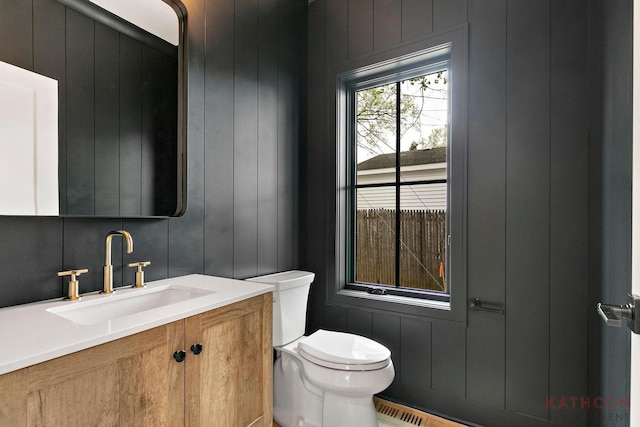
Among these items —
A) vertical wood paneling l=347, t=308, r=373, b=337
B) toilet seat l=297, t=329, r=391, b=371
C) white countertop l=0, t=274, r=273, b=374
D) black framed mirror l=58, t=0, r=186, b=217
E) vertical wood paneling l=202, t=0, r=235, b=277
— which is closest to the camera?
white countertop l=0, t=274, r=273, b=374

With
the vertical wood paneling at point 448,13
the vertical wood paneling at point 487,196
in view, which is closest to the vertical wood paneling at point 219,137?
the vertical wood paneling at point 448,13

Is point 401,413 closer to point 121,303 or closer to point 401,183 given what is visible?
point 401,183

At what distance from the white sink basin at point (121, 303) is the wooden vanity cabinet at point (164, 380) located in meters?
0.22

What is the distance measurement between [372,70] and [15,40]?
1652 millimetres

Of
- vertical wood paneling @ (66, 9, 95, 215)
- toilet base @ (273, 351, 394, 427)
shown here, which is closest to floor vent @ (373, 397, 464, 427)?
toilet base @ (273, 351, 394, 427)

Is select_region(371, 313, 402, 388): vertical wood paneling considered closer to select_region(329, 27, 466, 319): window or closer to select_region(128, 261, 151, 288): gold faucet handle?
select_region(329, 27, 466, 319): window

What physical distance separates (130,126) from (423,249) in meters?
1.58

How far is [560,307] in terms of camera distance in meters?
1.50

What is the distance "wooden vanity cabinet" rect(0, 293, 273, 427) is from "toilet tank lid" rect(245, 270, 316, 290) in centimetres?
41

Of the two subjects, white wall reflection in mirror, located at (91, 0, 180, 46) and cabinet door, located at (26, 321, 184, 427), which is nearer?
cabinet door, located at (26, 321, 184, 427)

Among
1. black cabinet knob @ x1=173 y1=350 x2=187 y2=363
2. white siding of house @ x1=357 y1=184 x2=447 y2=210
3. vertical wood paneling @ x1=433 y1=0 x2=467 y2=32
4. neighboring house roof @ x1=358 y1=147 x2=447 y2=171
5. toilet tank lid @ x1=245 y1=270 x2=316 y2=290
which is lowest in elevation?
black cabinet knob @ x1=173 y1=350 x2=187 y2=363

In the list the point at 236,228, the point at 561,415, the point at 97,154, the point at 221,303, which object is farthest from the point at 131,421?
the point at 561,415

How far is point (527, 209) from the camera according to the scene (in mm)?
1574

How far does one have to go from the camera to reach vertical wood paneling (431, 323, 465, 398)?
5.64ft
